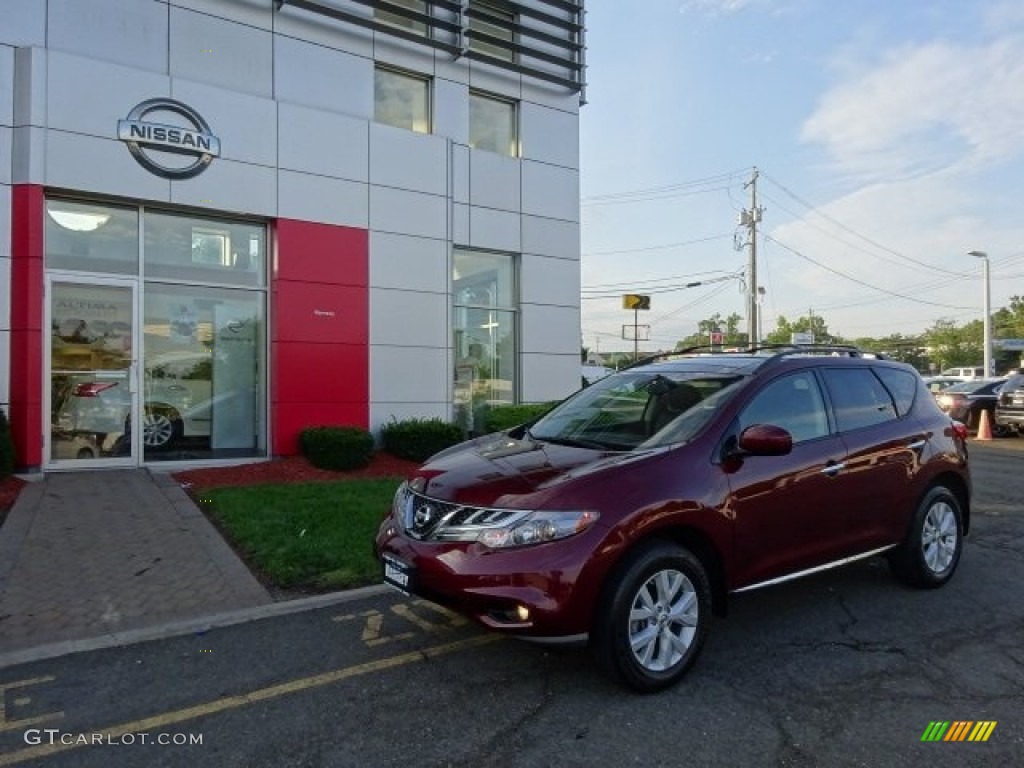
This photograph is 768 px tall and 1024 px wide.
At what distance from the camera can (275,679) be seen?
3.99 meters

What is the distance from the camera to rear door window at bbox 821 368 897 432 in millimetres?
5090

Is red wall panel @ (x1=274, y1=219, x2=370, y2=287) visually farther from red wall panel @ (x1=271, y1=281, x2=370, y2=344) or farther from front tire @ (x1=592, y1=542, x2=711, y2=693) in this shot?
front tire @ (x1=592, y1=542, x2=711, y2=693)

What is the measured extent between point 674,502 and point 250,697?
2292mm

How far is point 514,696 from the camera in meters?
3.76

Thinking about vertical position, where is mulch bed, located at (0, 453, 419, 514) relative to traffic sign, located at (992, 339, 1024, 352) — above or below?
below

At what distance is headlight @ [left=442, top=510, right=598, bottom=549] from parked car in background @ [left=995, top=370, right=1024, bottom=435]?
18570mm

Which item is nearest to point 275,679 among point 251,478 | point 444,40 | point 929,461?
point 929,461

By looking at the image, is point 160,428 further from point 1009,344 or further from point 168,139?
point 1009,344

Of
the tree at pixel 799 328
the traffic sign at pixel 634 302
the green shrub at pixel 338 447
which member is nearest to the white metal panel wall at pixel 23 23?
the green shrub at pixel 338 447

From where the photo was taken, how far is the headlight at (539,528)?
11.8 feet

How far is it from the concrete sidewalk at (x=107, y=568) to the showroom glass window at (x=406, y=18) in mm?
8227

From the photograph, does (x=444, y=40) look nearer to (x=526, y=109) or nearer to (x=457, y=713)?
(x=526, y=109)

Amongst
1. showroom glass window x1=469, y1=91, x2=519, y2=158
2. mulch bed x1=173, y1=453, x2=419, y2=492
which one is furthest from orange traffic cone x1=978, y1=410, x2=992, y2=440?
mulch bed x1=173, y1=453, x2=419, y2=492

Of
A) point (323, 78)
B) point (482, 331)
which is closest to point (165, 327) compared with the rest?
point (323, 78)
